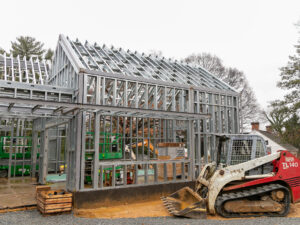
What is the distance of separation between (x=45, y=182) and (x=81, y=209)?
4.69 metres

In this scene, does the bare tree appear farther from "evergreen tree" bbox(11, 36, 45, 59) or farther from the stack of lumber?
the stack of lumber

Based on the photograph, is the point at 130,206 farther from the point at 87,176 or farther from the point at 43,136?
the point at 43,136

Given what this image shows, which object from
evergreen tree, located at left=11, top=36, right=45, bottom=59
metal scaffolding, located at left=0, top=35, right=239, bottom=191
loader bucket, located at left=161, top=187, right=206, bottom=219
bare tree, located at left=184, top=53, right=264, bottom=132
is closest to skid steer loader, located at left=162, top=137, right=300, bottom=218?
loader bucket, located at left=161, top=187, right=206, bottom=219

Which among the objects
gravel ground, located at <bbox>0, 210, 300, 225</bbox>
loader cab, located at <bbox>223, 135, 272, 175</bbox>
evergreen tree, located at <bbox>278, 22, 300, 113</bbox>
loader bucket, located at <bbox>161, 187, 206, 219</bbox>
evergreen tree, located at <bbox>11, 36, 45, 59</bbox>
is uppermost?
evergreen tree, located at <bbox>11, 36, 45, 59</bbox>

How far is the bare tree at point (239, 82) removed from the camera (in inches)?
1235

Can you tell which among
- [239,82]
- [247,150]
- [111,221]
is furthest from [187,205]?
[239,82]

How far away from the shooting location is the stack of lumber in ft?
24.5

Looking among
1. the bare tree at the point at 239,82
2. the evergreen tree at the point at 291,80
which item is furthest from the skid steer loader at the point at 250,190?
the bare tree at the point at 239,82

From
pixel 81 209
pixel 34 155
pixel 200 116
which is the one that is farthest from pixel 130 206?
pixel 34 155

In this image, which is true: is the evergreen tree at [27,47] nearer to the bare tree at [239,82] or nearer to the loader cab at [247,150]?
the bare tree at [239,82]

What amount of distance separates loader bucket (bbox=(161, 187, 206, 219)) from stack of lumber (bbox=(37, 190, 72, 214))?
3241 millimetres

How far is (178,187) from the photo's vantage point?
34.8ft

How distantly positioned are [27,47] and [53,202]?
3138cm

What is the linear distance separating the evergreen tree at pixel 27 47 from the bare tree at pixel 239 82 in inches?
823
